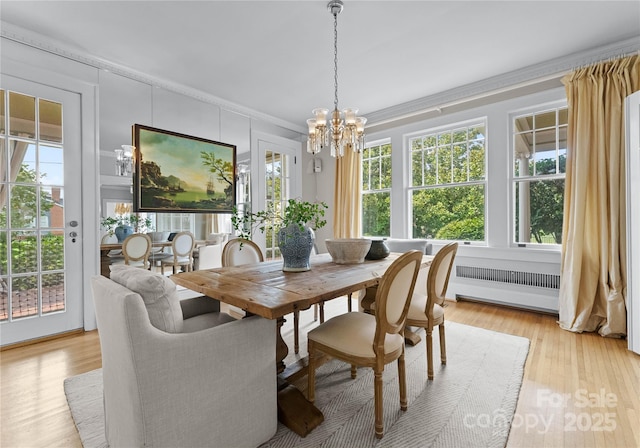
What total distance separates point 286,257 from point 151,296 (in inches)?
37.6

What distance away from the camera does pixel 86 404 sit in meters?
1.79

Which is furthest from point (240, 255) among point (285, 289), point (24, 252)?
point (24, 252)

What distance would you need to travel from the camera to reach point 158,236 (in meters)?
3.43

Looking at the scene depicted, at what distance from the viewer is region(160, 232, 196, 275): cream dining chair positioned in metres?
3.52

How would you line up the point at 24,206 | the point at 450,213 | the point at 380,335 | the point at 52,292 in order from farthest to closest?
the point at 450,213 < the point at 52,292 < the point at 24,206 < the point at 380,335

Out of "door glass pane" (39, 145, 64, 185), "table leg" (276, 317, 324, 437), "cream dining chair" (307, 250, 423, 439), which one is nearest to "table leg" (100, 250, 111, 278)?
"door glass pane" (39, 145, 64, 185)

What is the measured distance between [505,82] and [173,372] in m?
4.19

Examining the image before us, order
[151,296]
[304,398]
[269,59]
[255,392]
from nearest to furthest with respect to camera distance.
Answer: [151,296], [255,392], [304,398], [269,59]

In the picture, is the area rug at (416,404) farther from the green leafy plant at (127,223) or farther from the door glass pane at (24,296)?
the green leafy plant at (127,223)

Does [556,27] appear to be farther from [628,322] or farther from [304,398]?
[304,398]

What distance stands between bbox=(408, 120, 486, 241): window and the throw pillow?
3679 millimetres

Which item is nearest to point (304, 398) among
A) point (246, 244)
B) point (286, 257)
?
point (286, 257)

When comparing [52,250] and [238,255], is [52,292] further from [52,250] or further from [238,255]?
[238,255]

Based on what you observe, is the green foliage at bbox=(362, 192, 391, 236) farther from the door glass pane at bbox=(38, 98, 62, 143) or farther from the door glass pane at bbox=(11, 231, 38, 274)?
the door glass pane at bbox=(11, 231, 38, 274)
